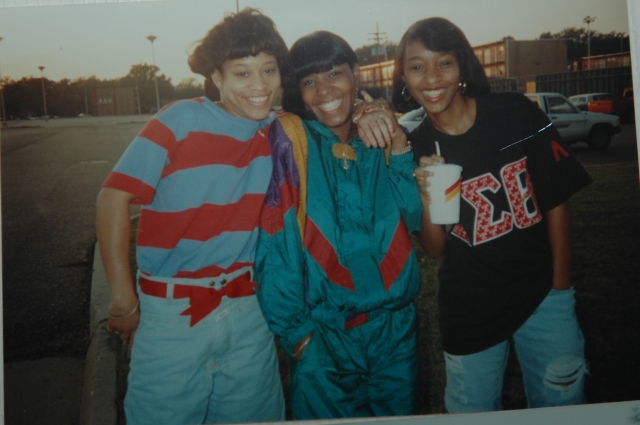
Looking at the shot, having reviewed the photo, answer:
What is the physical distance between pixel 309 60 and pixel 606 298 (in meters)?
1.84

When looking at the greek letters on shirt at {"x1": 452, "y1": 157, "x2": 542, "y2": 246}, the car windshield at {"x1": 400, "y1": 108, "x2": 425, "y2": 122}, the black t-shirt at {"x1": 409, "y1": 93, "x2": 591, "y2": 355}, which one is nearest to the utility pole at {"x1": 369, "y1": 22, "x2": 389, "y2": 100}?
the car windshield at {"x1": 400, "y1": 108, "x2": 425, "y2": 122}

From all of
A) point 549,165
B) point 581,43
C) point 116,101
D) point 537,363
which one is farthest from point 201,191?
point 581,43

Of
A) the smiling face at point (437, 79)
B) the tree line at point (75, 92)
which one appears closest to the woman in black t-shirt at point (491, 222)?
the smiling face at point (437, 79)

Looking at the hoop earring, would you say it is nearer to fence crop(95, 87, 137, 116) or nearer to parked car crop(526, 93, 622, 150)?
parked car crop(526, 93, 622, 150)

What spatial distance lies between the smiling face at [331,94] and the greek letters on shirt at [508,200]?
610mm

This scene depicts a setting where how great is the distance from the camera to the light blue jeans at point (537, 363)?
201cm

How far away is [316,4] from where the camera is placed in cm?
207

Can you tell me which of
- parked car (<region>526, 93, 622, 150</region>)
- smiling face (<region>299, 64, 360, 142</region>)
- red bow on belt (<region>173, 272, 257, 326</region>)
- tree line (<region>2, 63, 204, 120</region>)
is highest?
tree line (<region>2, 63, 204, 120</region>)

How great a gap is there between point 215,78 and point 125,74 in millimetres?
501

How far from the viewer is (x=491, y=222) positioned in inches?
77.7

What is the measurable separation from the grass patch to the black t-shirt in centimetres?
28

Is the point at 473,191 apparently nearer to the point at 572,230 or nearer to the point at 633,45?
the point at 572,230

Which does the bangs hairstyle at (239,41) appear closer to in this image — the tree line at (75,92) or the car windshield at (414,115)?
the tree line at (75,92)

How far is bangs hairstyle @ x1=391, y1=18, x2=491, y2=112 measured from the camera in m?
1.96
